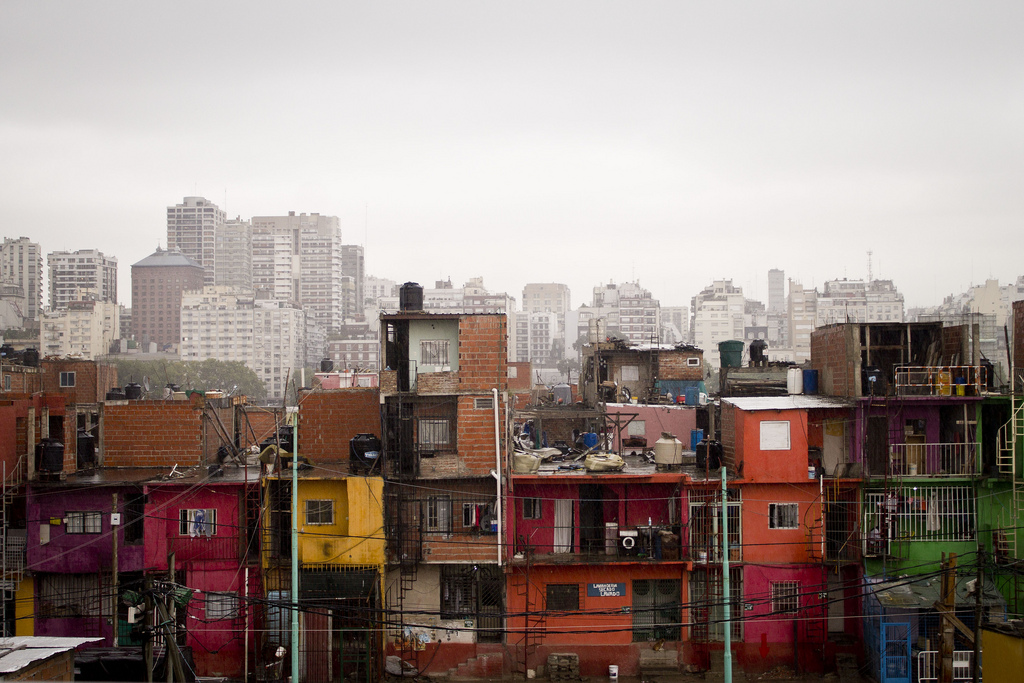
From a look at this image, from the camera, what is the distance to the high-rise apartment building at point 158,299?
18825cm

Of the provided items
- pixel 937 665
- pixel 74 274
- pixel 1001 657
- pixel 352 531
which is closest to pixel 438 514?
pixel 352 531

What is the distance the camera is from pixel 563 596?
1046 inches

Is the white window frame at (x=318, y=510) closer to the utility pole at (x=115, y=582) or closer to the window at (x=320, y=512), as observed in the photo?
the window at (x=320, y=512)

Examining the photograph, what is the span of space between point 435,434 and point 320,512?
14.2ft

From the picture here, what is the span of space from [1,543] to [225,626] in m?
7.56

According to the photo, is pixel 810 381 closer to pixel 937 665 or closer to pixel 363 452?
pixel 937 665

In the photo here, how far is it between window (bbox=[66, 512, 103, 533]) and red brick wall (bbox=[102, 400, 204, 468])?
10.6 ft

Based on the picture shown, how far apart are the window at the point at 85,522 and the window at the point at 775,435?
841 inches

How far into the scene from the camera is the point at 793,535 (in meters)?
26.8

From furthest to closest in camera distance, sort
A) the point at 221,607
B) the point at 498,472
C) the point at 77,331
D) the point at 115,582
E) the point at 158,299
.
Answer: the point at 158,299 → the point at 77,331 → the point at 221,607 → the point at 498,472 → the point at 115,582

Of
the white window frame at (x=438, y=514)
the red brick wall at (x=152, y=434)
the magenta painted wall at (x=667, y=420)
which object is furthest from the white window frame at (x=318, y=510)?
the magenta painted wall at (x=667, y=420)

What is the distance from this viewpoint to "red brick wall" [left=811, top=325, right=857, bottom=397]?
28453 mm

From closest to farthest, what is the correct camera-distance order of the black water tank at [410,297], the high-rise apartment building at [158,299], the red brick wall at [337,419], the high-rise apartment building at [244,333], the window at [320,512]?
the window at [320,512] < the red brick wall at [337,419] < the black water tank at [410,297] < the high-rise apartment building at [244,333] < the high-rise apartment building at [158,299]

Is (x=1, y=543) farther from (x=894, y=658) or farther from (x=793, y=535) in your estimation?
(x=894, y=658)
